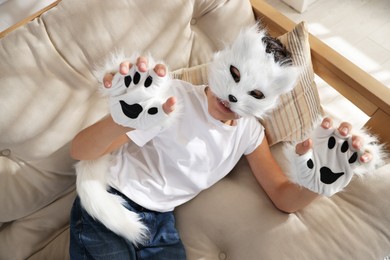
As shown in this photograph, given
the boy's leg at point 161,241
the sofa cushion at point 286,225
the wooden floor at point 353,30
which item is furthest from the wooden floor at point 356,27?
Result: the boy's leg at point 161,241

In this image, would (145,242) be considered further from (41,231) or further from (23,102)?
(23,102)

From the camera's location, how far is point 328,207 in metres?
0.88

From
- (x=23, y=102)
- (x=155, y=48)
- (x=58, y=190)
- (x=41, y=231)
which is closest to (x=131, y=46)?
(x=155, y=48)

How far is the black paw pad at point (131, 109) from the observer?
0.63 metres

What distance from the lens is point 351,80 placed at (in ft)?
3.16

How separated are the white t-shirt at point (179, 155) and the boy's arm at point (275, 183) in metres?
0.07

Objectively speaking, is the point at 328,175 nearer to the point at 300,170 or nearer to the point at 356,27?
the point at 300,170

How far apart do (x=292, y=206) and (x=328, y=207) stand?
0.10 meters

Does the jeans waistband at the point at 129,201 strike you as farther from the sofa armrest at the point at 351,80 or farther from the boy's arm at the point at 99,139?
the sofa armrest at the point at 351,80

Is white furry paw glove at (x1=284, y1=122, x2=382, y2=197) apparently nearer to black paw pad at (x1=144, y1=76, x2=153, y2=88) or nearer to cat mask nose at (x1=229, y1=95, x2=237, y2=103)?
cat mask nose at (x1=229, y1=95, x2=237, y2=103)

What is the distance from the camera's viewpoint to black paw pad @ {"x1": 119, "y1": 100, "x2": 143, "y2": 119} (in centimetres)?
63

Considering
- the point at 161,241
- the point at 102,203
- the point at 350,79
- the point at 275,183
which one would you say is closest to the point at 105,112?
the point at 102,203

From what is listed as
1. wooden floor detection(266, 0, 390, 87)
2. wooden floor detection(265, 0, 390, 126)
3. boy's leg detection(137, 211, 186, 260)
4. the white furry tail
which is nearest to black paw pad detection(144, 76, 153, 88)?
the white furry tail

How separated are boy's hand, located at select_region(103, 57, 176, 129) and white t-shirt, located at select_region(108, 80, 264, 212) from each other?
181mm
